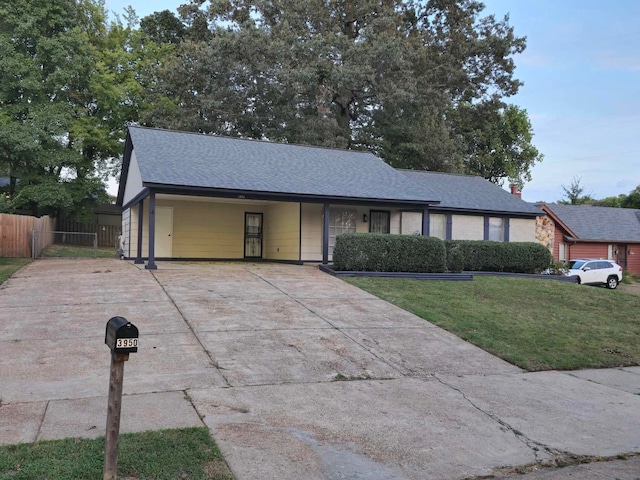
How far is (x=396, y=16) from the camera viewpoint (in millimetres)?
33469

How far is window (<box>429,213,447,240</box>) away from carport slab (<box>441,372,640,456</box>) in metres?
14.5

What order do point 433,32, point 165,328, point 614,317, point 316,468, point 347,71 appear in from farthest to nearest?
point 433,32, point 347,71, point 614,317, point 165,328, point 316,468

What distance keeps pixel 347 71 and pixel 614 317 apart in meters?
20.1

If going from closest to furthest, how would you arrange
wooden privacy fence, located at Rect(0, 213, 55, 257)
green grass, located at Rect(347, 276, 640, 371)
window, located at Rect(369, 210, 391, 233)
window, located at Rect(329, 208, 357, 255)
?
green grass, located at Rect(347, 276, 640, 371) < window, located at Rect(329, 208, 357, 255) < wooden privacy fence, located at Rect(0, 213, 55, 257) < window, located at Rect(369, 210, 391, 233)

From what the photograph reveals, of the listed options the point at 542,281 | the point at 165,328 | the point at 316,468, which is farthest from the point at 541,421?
the point at 542,281

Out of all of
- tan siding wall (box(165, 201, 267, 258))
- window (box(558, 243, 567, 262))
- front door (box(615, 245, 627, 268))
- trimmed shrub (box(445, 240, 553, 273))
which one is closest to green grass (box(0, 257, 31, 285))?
tan siding wall (box(165, 201, 267, 258))

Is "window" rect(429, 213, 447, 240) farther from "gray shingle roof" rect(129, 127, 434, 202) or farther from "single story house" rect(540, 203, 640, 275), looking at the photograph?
"single story house" rect(540, 203, 640, 275)

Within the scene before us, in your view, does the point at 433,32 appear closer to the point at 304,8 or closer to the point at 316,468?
the point at 304,8

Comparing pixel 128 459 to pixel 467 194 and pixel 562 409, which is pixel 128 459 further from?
pixel 467 194

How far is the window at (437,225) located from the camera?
872 inches

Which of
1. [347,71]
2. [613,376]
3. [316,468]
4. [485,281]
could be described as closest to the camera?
[316,468]

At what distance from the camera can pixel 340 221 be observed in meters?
19.9

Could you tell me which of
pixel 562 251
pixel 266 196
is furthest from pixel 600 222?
pixel 266 196

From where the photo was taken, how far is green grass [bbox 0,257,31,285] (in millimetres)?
14205
